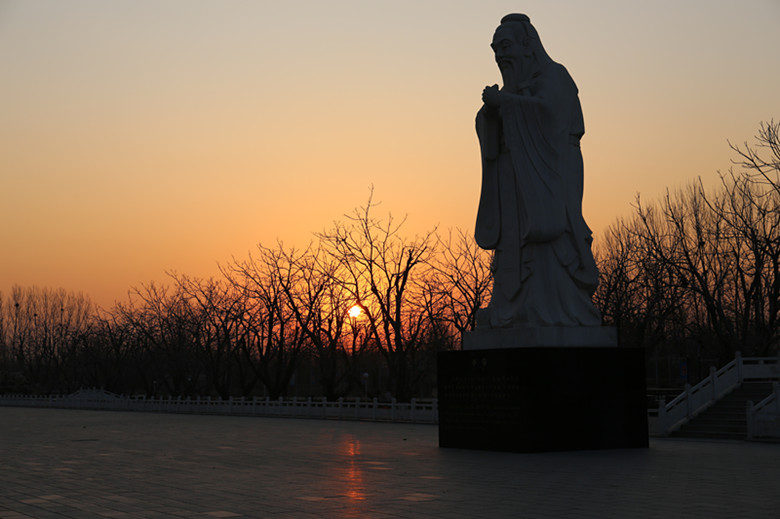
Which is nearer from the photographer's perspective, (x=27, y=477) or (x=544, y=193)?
(x=27, y=477)

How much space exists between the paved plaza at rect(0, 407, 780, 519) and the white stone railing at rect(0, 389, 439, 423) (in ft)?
36.5

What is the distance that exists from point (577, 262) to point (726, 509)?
7.62m

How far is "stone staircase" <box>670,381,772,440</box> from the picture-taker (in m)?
20.3

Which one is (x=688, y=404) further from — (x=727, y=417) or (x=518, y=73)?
(x=518, y=73)

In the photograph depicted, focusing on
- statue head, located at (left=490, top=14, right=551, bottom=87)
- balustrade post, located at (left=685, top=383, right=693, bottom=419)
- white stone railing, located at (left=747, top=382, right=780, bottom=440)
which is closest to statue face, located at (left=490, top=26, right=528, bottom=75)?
statue head, located at (left=490, top=14, right=551, bottom=87)

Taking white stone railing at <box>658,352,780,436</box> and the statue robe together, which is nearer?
the statue robe

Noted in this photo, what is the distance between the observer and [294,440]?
20.3 metres

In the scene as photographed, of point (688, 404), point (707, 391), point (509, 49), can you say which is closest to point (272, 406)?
point (707, 391)

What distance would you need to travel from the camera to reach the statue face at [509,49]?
16.4 meters

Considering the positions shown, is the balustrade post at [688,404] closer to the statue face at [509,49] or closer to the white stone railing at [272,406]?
the white stone railing at [272,406]

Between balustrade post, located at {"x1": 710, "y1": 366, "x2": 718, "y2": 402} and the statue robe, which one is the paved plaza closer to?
the statue robe

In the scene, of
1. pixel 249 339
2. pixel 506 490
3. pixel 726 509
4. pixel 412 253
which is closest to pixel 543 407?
pixel 506 490

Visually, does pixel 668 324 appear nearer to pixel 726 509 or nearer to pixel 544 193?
pixel 544 193

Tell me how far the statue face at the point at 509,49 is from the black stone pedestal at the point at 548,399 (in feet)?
17.2
